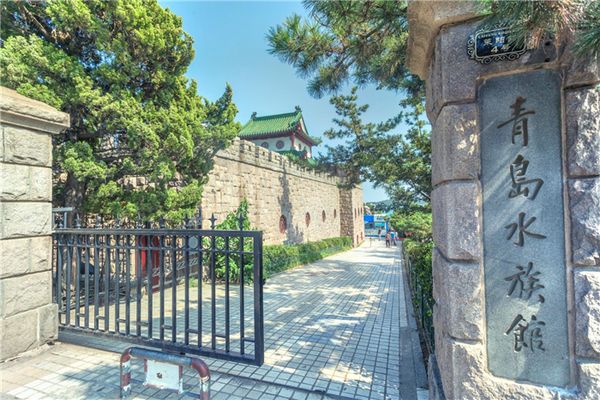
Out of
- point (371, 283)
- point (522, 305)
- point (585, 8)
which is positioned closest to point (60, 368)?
point (522, 305)

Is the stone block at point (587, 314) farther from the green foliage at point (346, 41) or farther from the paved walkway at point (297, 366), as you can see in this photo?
the green foliage at point (346, 41)

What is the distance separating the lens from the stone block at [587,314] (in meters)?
1.72

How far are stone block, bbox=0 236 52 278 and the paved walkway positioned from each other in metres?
1.03

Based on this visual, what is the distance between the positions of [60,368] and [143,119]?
407cm

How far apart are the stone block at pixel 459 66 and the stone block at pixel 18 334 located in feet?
16.2

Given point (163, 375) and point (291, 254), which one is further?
point (291, 254)

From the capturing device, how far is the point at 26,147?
341cm

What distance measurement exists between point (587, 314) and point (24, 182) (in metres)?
5.39

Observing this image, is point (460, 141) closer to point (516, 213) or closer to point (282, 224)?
point (516, 213)

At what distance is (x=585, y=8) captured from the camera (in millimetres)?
1433

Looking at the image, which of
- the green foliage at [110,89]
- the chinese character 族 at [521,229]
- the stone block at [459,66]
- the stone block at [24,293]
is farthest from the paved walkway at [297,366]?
the stone block at [459,66]

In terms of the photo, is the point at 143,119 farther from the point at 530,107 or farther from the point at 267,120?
the point at 267,120

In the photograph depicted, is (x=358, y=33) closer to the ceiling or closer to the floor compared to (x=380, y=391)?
closer to the ceiling

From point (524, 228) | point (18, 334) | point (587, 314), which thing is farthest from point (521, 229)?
point (18, 334)
